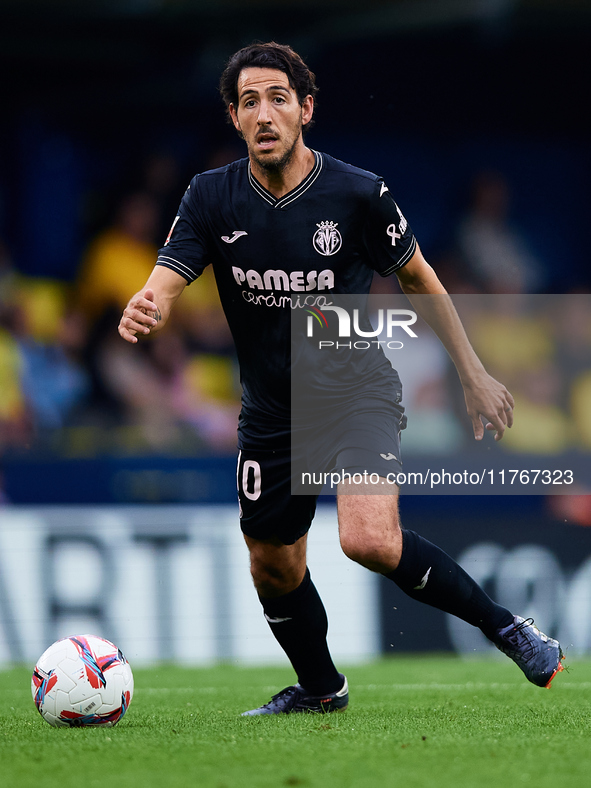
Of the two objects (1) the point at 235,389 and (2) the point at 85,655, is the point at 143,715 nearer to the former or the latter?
(2) the point at 85,655

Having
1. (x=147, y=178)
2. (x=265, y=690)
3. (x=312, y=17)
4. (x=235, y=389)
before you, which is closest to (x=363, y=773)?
(x=265, y=690)

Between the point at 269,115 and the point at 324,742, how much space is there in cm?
220

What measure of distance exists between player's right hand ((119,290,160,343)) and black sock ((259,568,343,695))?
4.39 ft

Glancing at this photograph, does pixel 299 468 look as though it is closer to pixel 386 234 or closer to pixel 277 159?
pixel 386 234

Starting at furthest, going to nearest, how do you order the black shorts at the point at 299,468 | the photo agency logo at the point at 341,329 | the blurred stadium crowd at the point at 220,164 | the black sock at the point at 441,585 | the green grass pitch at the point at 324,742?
the blurred stadium crowd at the point at 220,164, the photo agency logo at the point at 341,329, the black shorts at the point at 299,468, the black sock at the point at 441,585, the green grass pitch at the point at 324,742

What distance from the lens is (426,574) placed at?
155 inches

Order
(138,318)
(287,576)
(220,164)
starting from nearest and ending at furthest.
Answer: (138,318) < (287,576) < (220,164)

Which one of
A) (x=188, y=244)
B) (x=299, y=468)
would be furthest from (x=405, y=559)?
(x=188, y=244)

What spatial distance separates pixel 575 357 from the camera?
9367 mm

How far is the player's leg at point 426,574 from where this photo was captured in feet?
12.4

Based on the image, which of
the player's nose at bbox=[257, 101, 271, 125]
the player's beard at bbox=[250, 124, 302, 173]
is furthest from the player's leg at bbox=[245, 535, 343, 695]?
the player's nose at bbox=[257, 101, 271, 125]

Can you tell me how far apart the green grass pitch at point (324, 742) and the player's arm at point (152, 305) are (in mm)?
1320

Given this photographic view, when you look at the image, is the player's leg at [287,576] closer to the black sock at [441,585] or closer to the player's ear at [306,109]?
the black sock at [441,585]

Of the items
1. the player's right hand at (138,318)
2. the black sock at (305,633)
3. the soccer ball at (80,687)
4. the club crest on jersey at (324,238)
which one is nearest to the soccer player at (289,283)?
the club crest on jersey at (324,238)
